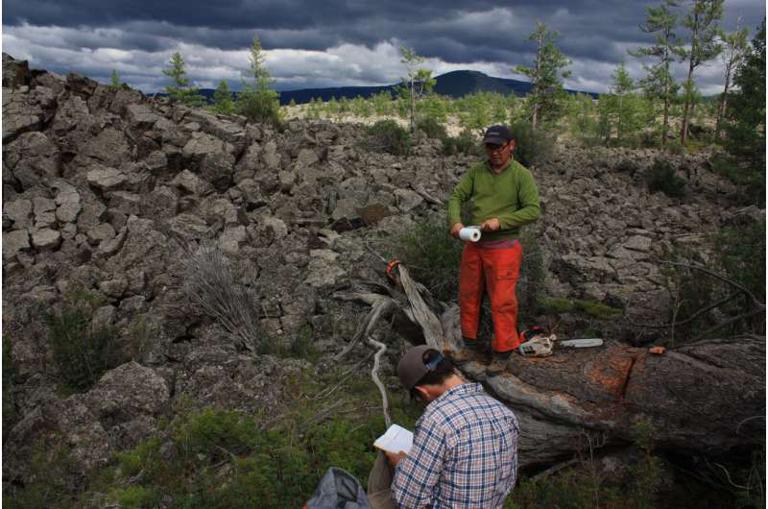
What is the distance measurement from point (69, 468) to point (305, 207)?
19.7ft

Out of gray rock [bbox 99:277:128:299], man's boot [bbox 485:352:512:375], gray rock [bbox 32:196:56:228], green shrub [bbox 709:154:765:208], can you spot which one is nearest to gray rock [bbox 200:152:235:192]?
gray rock [bbox 32:196:56:228]

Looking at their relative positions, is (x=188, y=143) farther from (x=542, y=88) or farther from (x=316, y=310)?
(x=542, y=88)

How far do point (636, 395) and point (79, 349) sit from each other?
4.91 m

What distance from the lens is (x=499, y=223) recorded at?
413 centimetres

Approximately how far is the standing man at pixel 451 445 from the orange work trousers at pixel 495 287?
1852 mm

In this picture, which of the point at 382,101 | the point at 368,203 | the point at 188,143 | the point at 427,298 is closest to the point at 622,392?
the point at 427,298

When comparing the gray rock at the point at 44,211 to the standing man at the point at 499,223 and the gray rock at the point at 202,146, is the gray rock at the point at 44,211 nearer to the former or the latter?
the gray rock at the point at 202,146

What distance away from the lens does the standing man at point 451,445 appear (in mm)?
2408

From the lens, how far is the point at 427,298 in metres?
5.73

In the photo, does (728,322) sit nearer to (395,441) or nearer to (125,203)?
(395,441)

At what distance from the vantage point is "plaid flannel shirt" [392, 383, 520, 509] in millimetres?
2406

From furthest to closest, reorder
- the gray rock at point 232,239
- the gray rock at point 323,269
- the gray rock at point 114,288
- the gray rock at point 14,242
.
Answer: the gray rock at point 232,239 → the gray rock at point 14,242 → the gray rock at point 323,269 → the gray rock at point 114,288

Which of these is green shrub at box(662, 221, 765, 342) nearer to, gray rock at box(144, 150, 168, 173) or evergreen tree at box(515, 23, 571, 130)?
gray rock at box(144, 150, 168, 173)

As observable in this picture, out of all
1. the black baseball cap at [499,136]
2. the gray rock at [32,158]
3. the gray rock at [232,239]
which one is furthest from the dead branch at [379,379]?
the gray rock at [32,158]
